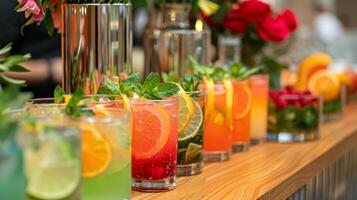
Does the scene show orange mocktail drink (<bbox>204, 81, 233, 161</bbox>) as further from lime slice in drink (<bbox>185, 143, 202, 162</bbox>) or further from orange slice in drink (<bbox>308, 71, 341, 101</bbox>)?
orange slice in drink (<bbox>308, 71, 341, 101</bbox>)

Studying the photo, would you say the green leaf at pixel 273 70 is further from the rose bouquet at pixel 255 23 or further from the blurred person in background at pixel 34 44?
the blurred person in background at pixel 34 44

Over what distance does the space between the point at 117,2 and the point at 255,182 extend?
1.47ft

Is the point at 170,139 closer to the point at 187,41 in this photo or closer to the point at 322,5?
the point at 187,41

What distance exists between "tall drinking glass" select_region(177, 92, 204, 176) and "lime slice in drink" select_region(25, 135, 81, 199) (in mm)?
452

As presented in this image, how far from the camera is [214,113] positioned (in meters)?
1.54

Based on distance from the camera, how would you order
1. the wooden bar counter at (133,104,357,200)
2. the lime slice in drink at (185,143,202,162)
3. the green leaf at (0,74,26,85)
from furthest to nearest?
the lime slice in drink at (185,143,202,162)
the wooden bar counter at (133,104,357,200)
the green leaf at (0,74,26,85)

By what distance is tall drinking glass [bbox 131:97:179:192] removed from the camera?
1.22 meters

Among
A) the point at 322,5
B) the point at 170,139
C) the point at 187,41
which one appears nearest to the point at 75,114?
the point at 170,139

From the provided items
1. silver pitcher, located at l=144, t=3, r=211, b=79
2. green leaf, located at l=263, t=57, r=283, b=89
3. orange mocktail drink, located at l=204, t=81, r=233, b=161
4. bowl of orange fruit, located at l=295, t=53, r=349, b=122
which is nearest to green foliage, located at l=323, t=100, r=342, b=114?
bowl of orange fruit, located at l=295, t=53, r=349, b=122

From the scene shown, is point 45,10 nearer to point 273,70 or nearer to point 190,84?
point 190,84

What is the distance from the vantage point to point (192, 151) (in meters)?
1.42

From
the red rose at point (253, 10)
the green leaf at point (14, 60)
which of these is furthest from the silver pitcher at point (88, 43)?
the red rose at point (253, 10)

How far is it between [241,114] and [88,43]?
44cm

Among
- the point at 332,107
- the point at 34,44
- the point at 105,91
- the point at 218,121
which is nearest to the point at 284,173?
the point at 218,121
